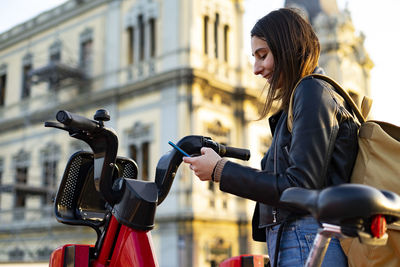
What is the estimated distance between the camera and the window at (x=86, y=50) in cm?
1619

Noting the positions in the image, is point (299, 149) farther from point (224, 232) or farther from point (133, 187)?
point (224, 232)

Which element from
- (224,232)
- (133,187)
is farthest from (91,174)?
(224,232)

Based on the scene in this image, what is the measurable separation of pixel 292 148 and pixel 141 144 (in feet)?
43.2

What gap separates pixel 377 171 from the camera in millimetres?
1119

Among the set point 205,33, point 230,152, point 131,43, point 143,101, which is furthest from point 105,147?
point 131,43

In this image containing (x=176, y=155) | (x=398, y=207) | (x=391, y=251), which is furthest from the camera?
(x=176, y=155)

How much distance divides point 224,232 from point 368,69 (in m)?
10.9

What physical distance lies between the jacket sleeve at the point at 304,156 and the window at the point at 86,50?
15554 mm

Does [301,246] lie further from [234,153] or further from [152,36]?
[152,36]

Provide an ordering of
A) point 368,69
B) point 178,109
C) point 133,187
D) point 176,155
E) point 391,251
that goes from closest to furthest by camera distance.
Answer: point 391,251 < point 133,187 < point 176,155 < point 178,109 < point 368,69

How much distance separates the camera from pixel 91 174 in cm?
151

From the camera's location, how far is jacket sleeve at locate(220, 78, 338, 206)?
3.61ft

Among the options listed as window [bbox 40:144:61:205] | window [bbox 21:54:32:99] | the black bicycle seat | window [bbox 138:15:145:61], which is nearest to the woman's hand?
the black bicycle seat

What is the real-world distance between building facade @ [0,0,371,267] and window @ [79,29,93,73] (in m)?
0.03
